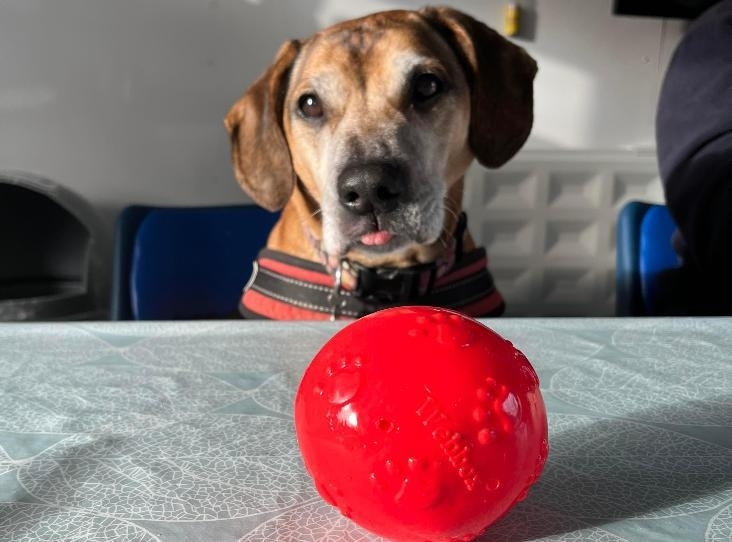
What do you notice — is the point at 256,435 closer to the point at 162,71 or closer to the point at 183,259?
the point at 183,259

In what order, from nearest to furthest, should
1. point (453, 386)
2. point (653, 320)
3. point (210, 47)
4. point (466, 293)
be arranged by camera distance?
point (453, 386)
point (653, 320)
point (466, 293)
point (210, 47)

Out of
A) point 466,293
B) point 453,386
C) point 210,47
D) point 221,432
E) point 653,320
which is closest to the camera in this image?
point 453,386

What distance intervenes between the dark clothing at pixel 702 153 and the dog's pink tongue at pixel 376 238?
1.60 feet

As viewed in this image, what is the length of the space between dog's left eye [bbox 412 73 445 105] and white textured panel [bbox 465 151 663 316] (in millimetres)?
902

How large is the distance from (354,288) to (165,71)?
1234mm

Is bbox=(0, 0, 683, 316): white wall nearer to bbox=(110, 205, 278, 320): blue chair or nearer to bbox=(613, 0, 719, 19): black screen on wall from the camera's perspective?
bbox=(613, 0, 719, 19): black screen on wall

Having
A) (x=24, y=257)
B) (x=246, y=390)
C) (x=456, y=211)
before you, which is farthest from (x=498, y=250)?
(x=246, y=390)

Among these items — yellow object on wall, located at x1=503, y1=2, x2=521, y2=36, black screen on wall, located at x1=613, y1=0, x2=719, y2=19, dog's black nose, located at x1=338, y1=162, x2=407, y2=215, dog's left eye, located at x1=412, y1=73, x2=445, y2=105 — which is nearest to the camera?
dog's black nose, located at x1=338, y1=162, x2=407, y2=215

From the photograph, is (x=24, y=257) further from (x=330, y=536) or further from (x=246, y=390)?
(x=330, y=536)

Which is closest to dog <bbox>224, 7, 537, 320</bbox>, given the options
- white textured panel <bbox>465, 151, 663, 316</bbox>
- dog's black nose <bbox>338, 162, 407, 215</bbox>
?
dog's black nose <bbox>338, 162, 407, 215</bbox>

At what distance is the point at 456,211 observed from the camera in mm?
1198

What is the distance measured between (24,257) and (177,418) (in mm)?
1749

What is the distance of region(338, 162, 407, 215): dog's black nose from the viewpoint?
0.99 meters

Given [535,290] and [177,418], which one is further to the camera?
[535,290]
